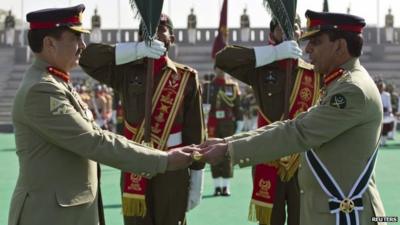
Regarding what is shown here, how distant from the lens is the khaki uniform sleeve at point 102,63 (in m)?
5.68

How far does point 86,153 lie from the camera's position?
4.11 meters

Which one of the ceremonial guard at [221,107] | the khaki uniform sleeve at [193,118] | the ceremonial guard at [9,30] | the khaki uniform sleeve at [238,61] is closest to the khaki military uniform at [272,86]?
the khaki uniform sleeve at [238,61]

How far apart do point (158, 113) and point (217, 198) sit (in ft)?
16.3

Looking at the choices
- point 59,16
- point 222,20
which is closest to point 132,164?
point 59,16

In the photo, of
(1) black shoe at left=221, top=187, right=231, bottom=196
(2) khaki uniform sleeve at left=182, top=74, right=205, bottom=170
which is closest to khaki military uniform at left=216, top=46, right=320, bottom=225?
(2) khaki uniform sleeve at left=182, top=74, right=205, bottom=170

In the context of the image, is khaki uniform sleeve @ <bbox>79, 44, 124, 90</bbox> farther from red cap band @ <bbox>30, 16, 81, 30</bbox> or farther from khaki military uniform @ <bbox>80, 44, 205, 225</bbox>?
red cap band @ <bbox>30, 16, 81, 30</bbox>

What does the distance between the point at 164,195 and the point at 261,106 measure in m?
0.95

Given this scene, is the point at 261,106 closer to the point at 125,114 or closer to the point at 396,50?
the point at 125,114

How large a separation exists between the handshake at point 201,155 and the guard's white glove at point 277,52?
1.28 metres

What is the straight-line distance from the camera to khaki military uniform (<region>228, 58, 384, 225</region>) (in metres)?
4.12

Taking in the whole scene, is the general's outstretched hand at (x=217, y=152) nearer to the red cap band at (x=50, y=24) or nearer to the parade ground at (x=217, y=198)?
the red cap band at (x=50, y=24)

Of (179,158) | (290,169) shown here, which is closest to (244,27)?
(290,169)

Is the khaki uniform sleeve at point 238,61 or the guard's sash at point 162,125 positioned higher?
the khaki uniform sleeve at point 238,61

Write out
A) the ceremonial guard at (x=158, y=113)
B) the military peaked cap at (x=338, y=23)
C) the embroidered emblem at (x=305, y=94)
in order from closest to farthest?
the military peaked cap at (x=338, y=23), the ceremonial guard at (x=158, y=113), the embroidered emblem at (x=305, y=94)
